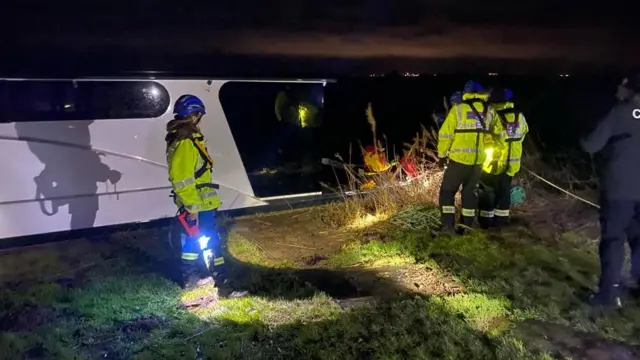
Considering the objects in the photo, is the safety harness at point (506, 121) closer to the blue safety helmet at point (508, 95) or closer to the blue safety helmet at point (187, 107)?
the blue safety helmet at point (508, 95)

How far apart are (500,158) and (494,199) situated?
0.54 metres

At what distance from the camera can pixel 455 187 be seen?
20.8 ft

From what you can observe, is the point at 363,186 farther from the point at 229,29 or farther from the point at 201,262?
the point at 229,29

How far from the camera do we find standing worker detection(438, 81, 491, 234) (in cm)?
614

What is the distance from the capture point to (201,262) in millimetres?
4945

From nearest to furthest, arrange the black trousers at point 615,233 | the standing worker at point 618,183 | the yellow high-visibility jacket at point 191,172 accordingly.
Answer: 1. the standing worker at point 618,183
2. the black trousers at point 615,233
3. the yellow high-visibility jacket at point 191,172

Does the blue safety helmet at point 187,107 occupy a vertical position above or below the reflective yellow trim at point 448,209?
above

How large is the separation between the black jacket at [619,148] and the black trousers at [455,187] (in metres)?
2.26

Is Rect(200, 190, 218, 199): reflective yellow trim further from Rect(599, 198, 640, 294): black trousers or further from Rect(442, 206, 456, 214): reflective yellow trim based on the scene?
Rect(599, 198, 640, 294): black trousers

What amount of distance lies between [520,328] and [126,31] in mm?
3177

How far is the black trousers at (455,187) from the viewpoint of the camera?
6293 mm

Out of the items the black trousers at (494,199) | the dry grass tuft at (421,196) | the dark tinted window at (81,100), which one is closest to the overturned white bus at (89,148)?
the dark tinted window at (81,100)

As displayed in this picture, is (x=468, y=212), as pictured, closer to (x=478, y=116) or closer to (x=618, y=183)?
(x=478, y=116)

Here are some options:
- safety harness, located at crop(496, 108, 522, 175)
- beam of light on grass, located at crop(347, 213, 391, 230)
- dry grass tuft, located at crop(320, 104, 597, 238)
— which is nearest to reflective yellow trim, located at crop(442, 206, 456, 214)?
dry grass tuft, located at crop(320, 104, 597, 238)
